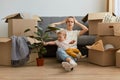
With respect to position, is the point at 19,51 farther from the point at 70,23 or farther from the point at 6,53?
the point at 70,23

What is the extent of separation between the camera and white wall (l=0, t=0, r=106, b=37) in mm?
4180

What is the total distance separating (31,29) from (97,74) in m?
1.11

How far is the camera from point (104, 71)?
2.62 m

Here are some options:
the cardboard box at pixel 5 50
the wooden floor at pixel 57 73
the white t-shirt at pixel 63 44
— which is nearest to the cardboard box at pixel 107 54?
the wooden floor at pixel 57 73

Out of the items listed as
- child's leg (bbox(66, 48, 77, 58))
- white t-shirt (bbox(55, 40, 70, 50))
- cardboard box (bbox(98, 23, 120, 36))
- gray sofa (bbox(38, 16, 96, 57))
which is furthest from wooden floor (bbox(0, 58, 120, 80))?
gray sofa (bbox(38, 16, 96, 57))

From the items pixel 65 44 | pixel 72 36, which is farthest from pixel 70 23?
pixel 65 44

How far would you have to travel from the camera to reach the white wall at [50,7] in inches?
165

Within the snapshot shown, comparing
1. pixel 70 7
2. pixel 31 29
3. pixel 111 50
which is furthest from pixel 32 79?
pixel 70 7

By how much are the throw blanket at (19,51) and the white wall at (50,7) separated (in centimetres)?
139

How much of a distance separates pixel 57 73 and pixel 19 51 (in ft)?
2.09

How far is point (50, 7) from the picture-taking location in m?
4.25

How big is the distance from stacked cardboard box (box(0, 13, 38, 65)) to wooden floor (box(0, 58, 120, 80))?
129mm

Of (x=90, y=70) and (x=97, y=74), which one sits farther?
(x=90, y=70)

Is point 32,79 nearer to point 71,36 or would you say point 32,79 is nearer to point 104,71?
point 104,71
